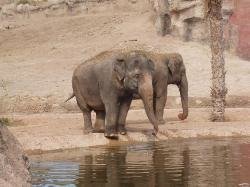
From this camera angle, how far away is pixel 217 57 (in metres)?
23.2

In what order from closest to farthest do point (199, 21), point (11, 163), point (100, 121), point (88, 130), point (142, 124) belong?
1. point (11, 163)
2. point (88, 130)
3. point (100, 121)
4. point (142, 124)
5. point (199, 21)

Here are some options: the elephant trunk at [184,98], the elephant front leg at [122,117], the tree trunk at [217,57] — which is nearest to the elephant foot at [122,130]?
the elephant front leg at [122,117]

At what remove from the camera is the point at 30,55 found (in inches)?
1505

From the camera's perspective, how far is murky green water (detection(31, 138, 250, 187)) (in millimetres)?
11323

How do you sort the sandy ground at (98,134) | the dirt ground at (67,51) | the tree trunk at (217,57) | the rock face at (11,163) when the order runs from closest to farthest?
the rock face at (11,163), the sandy ground at (98,134), the tree trunk at (217,57), the dirt ground at (67,51)

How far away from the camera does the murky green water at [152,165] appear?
11323mm

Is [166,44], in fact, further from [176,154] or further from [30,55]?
[176,154]

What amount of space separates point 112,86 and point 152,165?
15.8ft

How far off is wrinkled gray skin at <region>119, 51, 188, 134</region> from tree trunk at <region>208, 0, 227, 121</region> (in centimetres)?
115

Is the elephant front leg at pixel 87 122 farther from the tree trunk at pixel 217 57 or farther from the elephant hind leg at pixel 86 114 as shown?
the tree trunk at pixel 217 57

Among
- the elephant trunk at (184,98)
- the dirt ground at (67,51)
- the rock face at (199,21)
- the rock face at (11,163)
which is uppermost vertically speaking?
the rock face at (11,163)

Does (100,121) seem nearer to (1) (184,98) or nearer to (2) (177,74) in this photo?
(1) (184,98)

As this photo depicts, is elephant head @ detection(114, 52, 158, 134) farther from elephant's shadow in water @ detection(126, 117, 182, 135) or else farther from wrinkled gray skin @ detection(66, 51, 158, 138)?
elephant's shadow in water @ detection(126, 117, 182, 135)

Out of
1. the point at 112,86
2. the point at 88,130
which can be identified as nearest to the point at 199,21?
the point at 88,130
